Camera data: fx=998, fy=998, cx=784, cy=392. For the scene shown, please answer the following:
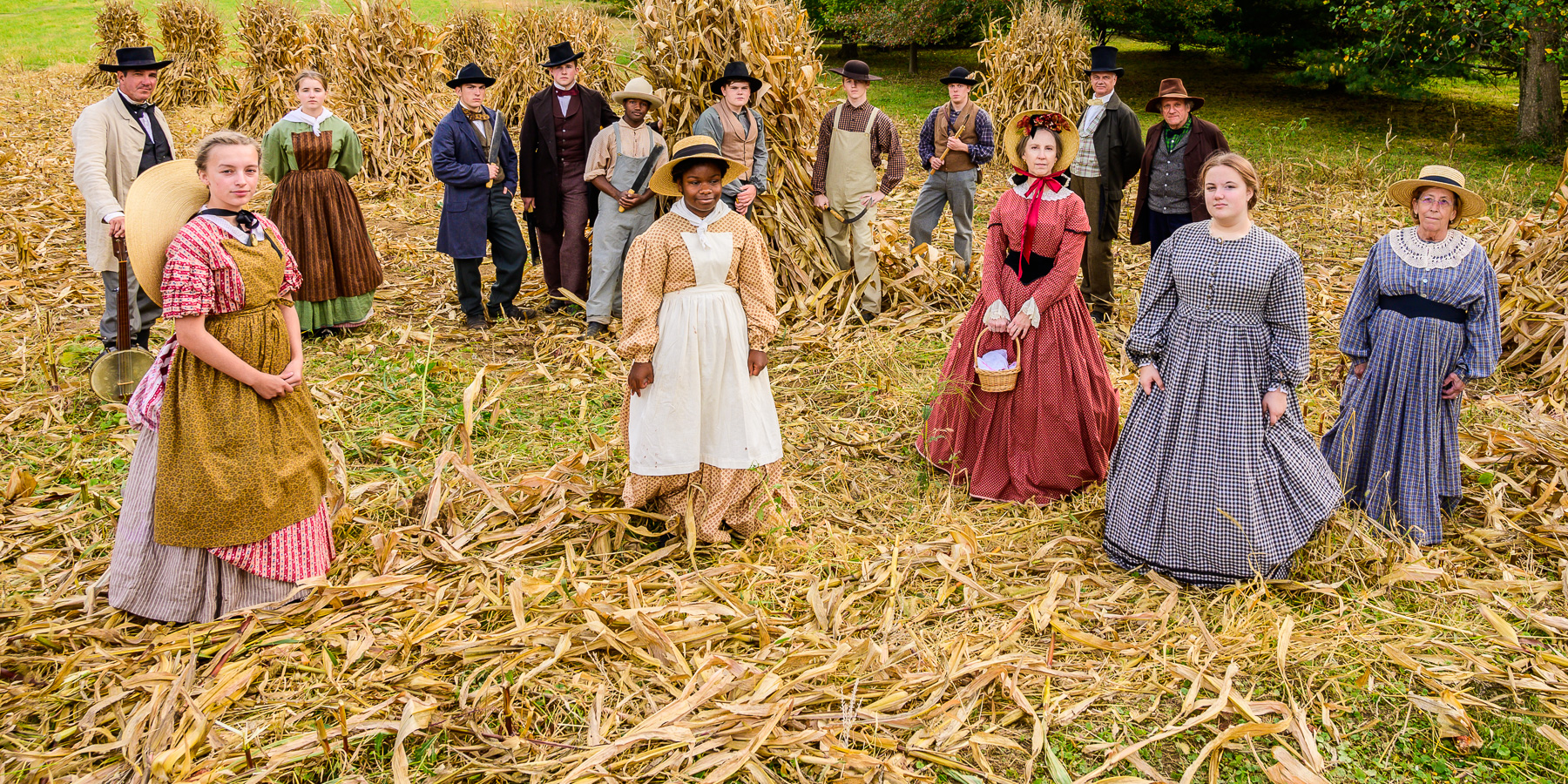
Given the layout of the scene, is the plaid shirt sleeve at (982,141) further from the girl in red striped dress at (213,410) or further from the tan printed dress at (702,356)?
the girl in red striped dress at (213,410)

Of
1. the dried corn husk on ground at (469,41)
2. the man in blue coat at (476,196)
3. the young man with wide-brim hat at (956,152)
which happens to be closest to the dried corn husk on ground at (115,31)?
the dried corn husk on ground at (469,41)

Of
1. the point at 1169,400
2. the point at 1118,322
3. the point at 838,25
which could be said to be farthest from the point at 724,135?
the point at 838,25

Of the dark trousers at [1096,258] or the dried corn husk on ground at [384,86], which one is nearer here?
the dark trousers at [1096,258]

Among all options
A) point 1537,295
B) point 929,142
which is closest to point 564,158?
point 929,142

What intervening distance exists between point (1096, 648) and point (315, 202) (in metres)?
5.80

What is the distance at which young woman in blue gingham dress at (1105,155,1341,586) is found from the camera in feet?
12.7

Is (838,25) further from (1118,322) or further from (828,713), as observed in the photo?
(828,713)

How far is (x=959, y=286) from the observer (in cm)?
800

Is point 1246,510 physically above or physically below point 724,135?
below

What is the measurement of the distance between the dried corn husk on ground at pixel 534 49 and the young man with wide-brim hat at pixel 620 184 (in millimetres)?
8428

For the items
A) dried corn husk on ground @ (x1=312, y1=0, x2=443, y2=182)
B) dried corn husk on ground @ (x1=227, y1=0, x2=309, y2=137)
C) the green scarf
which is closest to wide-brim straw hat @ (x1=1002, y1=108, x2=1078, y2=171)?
the green scarf

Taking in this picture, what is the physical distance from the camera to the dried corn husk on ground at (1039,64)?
1334 cm

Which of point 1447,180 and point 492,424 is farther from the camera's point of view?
point 492,424

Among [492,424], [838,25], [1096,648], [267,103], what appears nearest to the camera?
[1096,648]
